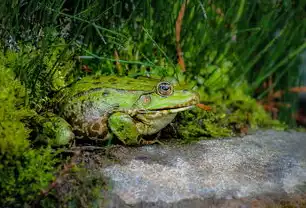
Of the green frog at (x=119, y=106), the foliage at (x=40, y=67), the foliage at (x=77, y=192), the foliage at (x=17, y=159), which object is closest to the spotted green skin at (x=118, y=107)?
the green frog at (x=119, y=106)

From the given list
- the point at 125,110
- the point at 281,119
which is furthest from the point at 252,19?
the point at 125,110

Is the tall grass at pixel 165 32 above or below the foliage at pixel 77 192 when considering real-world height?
above

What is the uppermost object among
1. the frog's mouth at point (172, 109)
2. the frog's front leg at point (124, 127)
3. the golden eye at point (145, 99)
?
the golden eye at point (145, 99)

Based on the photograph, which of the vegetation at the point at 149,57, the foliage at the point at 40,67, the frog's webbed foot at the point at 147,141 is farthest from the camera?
the frog's webbed foot at the point at 147,141

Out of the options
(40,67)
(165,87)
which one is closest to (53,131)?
(40,67)

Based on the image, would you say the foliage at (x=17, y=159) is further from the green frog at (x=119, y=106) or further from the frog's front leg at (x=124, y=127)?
the frog's front leg at (x=124, y=127)

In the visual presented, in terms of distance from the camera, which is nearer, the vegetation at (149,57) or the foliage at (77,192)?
the foliage at (77,192)

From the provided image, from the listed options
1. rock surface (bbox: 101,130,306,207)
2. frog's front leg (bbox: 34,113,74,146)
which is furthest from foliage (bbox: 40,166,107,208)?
frog's front leg (bbox: 34,113,74,146)

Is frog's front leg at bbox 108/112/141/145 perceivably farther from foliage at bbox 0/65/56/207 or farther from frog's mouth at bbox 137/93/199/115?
foliage at bbox 0/65/56/207
